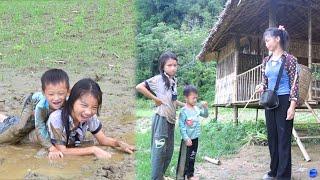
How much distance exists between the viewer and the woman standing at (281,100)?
397 cm

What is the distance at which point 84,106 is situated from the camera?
3072mm

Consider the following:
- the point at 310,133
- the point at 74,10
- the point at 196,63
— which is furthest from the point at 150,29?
the point at 310,133

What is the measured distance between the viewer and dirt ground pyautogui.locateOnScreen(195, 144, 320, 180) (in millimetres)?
5461

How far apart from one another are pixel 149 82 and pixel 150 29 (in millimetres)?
28322

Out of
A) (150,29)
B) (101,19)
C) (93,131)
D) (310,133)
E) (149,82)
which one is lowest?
(310,133)

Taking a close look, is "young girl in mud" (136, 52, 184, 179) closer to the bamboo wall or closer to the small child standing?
the small child standing

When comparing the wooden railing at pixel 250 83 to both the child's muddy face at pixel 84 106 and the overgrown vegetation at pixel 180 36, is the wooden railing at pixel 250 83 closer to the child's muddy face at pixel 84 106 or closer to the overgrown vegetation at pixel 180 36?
the child's muddy face at pixel 84 106

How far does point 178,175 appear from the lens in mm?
4637

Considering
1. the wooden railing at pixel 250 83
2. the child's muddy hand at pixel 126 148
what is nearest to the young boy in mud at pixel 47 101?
the child's muddy hand at pixel 126 148

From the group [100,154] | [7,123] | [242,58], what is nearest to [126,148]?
A: [100,154]

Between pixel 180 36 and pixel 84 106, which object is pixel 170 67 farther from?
pixel 180 36

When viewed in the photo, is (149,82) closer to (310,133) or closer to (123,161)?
(123,161)

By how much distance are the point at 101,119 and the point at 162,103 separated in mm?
1407

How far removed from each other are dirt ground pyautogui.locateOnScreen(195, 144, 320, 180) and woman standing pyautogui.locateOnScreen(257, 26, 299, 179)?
36.0 inches
